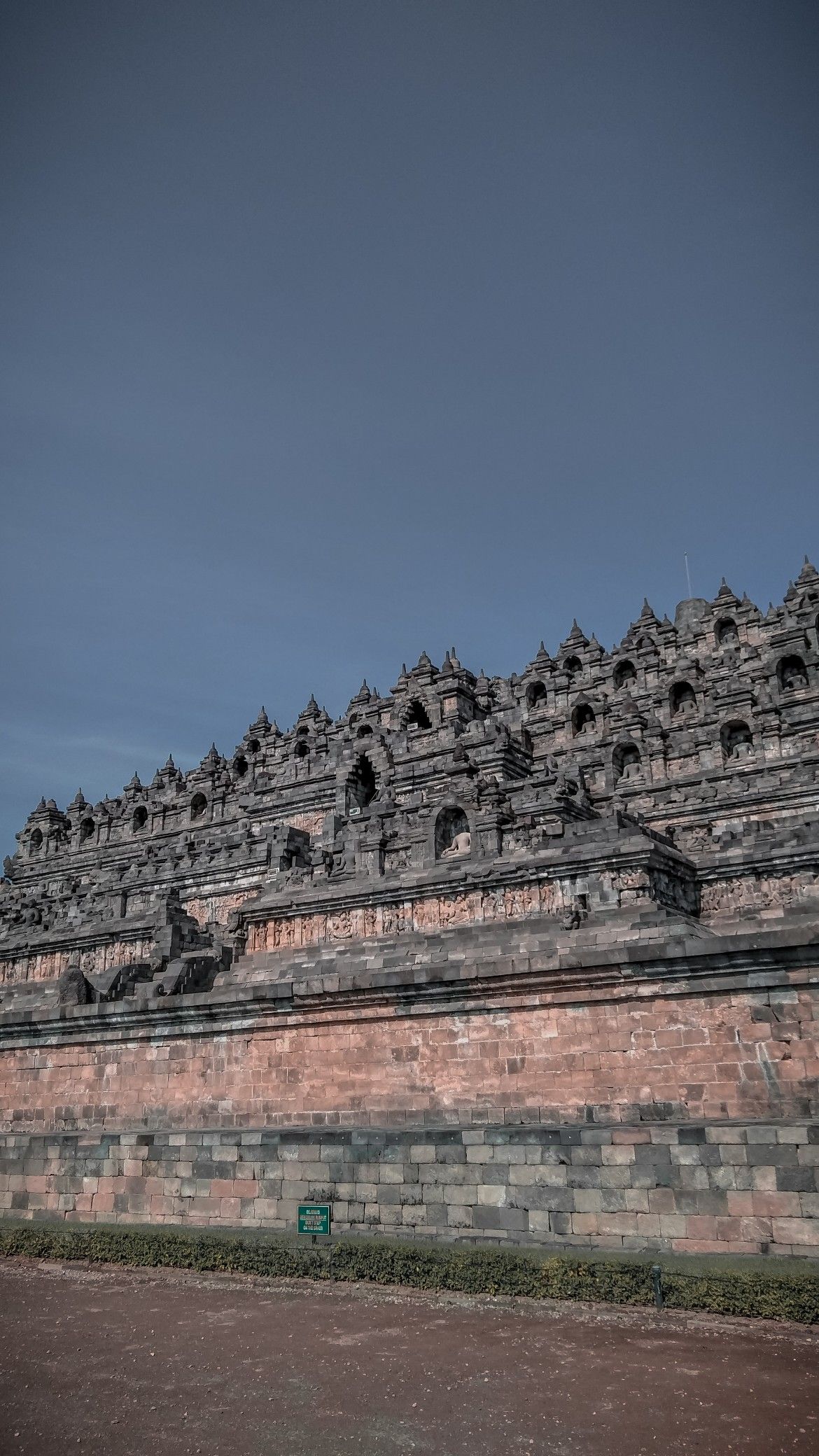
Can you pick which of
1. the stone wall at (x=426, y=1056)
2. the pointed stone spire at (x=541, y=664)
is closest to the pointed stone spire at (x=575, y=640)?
the pointed stone spire at (x=541, y=664)

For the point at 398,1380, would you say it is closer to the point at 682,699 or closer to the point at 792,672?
the point at 792,672

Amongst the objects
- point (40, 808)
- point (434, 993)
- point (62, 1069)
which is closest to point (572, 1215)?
point (434, 993)

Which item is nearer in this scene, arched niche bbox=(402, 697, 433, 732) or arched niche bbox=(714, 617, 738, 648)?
arched niche bbox=(714, 617, 738, 648)

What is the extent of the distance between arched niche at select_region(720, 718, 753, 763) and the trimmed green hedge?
27.4 m

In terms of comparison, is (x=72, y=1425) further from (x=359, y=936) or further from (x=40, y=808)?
Result: (x=40, y=808)

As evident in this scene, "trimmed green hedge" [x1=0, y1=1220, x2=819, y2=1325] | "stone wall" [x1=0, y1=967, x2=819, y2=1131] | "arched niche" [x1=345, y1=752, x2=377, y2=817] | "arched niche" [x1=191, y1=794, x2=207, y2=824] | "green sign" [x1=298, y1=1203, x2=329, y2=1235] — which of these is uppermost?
"arched niche" [x1=191, y1=794, x2=207, y2=824]

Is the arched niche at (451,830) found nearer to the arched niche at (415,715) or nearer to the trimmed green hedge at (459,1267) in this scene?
the trimmed green hedge at (459,1267)

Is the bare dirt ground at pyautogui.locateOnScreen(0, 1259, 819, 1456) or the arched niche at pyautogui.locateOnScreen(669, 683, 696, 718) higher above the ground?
the arched niche at pyautogui.locateOnScreen(669, 683, 696, 718)

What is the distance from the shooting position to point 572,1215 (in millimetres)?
14391

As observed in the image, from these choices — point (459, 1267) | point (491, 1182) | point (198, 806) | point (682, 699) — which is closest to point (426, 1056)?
point (491, 1182)

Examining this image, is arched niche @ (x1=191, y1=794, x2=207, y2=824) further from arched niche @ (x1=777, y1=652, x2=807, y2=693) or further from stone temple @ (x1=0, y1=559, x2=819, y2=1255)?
arched niche @ (x1=777, y1=652, x2=807, y2=693)

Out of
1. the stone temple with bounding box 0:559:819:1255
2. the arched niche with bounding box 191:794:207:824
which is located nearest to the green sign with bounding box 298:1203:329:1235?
the stone temple with bounding box 0:559:819:1255

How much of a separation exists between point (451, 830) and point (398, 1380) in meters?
22.0

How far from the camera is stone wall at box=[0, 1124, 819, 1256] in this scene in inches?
519
